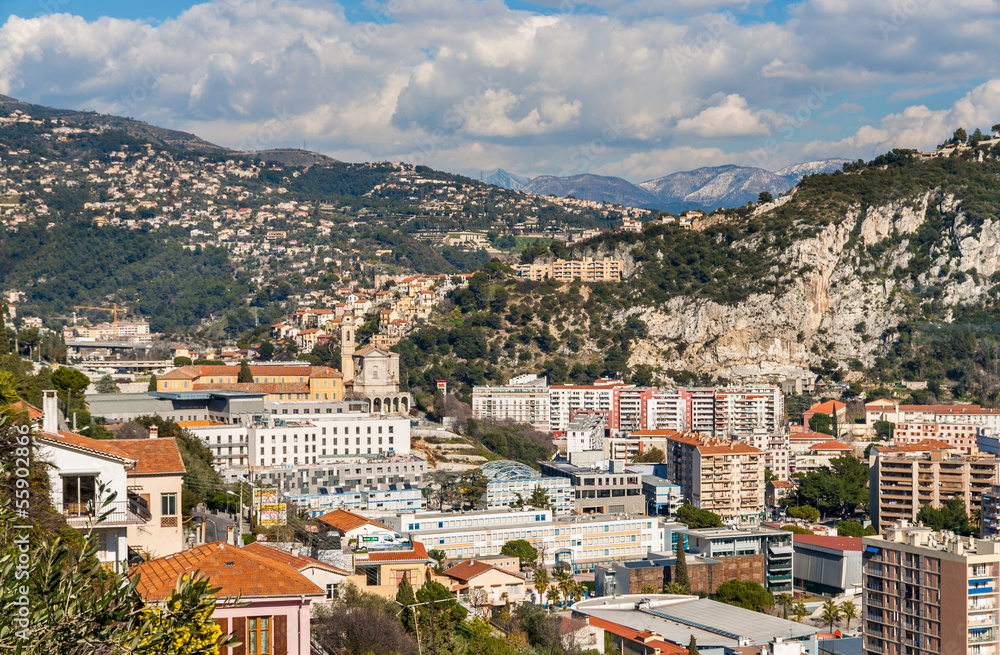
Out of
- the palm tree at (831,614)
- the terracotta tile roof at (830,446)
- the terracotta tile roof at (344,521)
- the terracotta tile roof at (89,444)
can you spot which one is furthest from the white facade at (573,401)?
the terracotta tile roof at (89,444)

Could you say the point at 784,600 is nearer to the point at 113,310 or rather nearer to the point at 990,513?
the point at 990,513

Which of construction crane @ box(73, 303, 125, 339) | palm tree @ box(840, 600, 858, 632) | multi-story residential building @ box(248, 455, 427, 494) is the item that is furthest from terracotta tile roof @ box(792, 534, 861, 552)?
construction crane @ box(73, 303, 125, 339)

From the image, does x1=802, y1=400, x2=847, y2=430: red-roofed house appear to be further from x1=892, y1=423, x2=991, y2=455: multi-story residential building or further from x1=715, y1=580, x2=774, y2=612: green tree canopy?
x1=715, y1=580, x2=774, y2=612: green tree canopy

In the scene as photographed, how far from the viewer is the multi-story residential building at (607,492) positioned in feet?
181

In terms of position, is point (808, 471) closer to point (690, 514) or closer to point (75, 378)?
point (690, 514)

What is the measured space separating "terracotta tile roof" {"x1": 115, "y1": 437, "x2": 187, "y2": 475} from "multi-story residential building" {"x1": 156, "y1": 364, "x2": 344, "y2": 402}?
48.8m

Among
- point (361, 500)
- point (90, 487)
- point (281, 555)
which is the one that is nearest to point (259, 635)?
point (90, 487)

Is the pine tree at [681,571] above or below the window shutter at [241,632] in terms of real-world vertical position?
below

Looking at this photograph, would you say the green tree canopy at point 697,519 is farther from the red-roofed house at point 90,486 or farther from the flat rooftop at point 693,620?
the red-roofed house at point 90,486

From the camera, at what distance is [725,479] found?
198 feet

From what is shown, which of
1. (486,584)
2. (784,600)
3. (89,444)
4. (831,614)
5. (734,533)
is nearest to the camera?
(89,444)

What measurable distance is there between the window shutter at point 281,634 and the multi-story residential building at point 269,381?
5325 centimetres

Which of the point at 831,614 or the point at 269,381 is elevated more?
the point at 269,381

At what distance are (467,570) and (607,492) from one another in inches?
841
